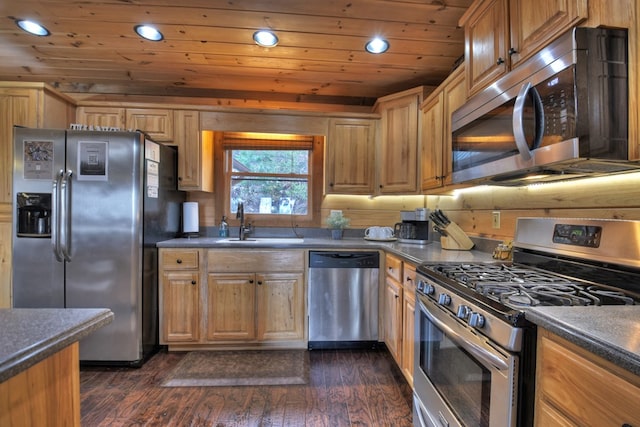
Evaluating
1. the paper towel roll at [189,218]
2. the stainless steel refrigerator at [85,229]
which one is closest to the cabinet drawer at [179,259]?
the stainless steel refrigerator at [85,229]

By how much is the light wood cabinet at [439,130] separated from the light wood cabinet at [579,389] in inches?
56.1

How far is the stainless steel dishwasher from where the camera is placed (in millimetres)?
2607

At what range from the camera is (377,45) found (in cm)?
231

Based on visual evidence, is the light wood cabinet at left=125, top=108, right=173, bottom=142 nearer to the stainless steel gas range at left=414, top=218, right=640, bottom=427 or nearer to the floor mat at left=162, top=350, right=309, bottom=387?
the floor mat at left=162, top=350, right=309, bottom=387

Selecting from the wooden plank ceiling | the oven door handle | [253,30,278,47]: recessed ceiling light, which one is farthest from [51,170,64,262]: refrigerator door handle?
the oven door handle

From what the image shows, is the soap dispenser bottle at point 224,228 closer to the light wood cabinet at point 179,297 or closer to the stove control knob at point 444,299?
the light wood cabinet at point 179,297

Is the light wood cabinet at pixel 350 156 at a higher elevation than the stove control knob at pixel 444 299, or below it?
higher

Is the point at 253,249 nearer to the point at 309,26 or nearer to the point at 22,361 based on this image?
the point at 309,26

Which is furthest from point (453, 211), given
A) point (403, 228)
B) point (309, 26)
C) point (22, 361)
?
point (22, 361)

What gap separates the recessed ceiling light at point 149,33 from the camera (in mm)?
2133

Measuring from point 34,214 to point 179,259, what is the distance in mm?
1053

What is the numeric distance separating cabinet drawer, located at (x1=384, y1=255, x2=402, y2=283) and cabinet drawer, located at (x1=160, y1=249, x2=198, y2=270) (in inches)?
62.0

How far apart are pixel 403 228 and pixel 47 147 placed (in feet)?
9.52

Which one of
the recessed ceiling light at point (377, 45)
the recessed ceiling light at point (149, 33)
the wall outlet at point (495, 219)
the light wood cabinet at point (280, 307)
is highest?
the recessed ceiling light at point (149, 33)
